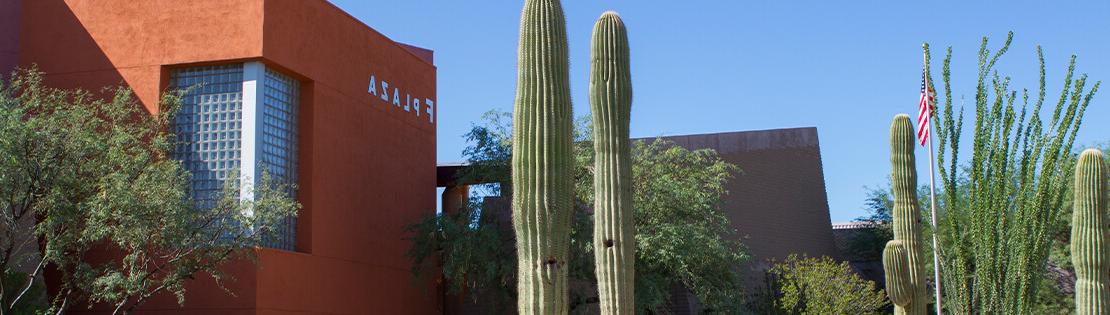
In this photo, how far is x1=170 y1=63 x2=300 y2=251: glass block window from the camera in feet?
72.9

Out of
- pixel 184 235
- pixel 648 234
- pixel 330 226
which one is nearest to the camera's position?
pixel 184 235

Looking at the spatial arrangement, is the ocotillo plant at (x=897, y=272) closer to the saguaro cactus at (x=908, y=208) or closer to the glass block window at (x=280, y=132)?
the saguaro cactus at (x=908, y=208)

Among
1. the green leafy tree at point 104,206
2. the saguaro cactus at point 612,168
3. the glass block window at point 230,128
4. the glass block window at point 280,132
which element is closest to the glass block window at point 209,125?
the glass block window at point 230,128

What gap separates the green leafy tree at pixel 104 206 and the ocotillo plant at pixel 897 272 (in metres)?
9.78

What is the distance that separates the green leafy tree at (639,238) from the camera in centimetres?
2511

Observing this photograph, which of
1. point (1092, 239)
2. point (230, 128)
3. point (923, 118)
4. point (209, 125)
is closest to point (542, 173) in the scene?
point (1092, 239)

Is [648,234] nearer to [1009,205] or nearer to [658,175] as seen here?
[658,175]

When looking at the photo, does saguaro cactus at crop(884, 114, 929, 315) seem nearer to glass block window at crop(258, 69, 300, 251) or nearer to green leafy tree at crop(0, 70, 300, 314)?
green leafy tree at crop(0, 70, 300, 314)

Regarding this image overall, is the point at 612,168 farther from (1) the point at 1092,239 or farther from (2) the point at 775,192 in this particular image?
(2) the point at 775,192

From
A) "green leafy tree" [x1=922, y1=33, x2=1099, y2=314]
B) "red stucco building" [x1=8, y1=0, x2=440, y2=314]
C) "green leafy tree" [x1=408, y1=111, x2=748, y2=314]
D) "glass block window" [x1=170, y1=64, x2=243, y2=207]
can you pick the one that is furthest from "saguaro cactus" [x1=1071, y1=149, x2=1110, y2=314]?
"glass block window" [x1=170, y1=64, x2=243, y2=207]

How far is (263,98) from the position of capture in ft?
73.9

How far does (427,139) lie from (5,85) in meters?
9.65

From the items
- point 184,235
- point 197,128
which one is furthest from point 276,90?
Answer: point 184,235

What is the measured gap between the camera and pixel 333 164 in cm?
2439
